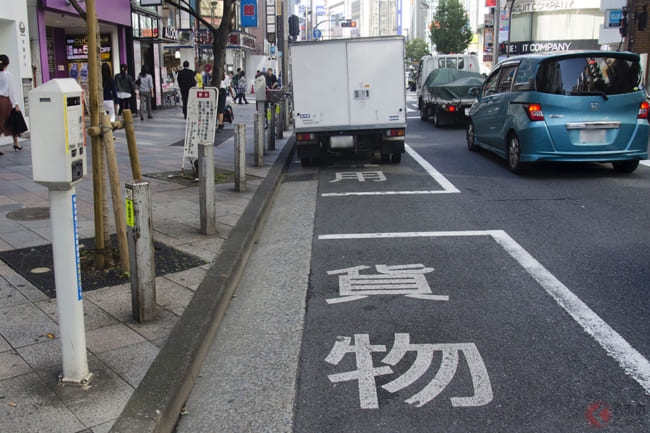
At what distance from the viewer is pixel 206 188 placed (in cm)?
662

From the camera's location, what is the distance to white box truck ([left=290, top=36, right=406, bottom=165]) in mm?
11867

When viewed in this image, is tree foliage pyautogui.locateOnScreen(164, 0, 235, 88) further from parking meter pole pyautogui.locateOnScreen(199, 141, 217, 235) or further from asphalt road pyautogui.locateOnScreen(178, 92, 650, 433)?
parking meter pole pyautogui.locateOnScreen(199, 141, 217, 235)

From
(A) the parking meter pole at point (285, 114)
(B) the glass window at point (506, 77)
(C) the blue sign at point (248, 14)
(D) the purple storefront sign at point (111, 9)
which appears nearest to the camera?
(B) the glass window at point (506, 77)

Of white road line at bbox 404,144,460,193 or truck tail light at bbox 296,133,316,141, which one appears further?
truck tail light at bbox 296,133,316,141

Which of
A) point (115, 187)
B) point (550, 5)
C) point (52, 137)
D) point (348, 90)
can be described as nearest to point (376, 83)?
point (348, 90)

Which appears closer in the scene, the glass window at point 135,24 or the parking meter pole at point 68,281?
the parking meter pole at point 68,281

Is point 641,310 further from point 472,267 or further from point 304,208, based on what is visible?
point 304,208

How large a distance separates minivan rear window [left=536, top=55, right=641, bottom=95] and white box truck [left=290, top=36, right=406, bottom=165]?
9.57 ft

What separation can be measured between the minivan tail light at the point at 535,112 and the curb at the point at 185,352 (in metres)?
5.40

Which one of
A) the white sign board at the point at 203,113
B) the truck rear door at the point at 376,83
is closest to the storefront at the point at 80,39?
the truck rear door at the point at 376,83

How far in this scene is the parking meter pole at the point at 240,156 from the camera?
8.98m

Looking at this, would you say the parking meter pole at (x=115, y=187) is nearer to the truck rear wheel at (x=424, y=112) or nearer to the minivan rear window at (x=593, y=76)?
the minivan rear window at (x=593, y=76)

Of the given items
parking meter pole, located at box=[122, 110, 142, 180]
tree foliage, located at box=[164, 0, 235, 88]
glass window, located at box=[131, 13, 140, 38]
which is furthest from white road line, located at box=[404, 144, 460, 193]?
glass window, located at box=[131, 13, 140, 38]

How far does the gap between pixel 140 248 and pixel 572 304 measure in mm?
3187
